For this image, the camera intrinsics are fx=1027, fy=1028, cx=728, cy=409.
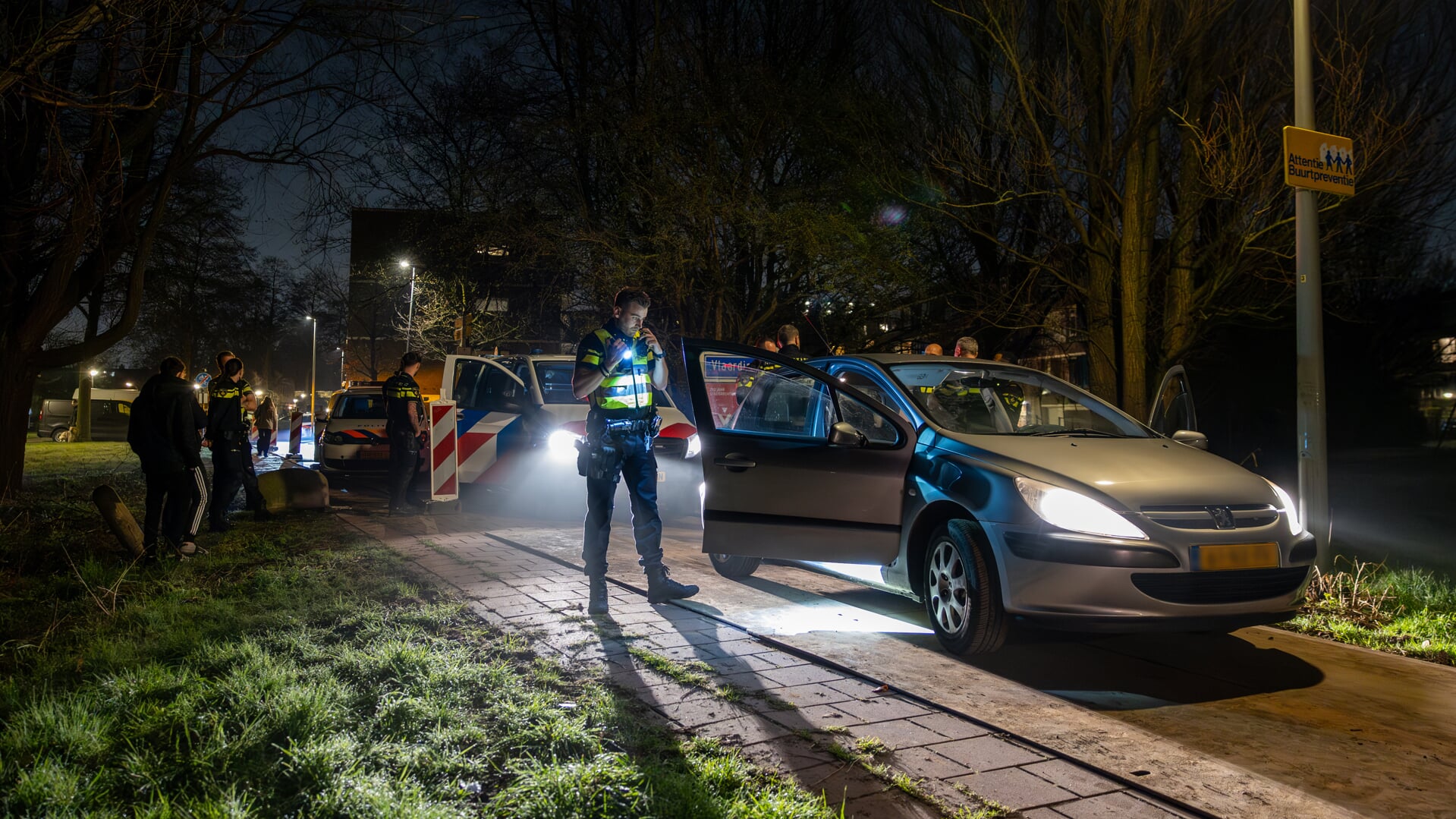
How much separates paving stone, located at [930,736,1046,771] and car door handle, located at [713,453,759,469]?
2422 millimetres

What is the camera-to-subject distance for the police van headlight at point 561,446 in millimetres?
10641

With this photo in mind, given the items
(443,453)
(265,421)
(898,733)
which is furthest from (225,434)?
(265,421)

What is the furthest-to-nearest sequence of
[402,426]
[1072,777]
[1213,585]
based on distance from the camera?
[402,426], [1213,585], [1072,777]

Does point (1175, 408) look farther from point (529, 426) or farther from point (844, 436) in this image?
point (529, 426)

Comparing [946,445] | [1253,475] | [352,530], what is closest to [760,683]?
[946,445]

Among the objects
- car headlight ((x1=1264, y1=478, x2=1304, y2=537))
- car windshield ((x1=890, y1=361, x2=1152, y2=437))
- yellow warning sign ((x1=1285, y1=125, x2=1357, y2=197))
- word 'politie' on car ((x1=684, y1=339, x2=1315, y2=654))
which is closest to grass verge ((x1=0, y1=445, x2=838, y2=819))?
word 'politie' on car ((x1=684, y1=339, x2=1315, y2=654))

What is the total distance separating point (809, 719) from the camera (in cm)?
403

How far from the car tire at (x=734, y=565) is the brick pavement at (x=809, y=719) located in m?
0.92

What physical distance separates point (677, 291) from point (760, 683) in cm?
1325

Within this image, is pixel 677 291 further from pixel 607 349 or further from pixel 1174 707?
pixel 1174 707

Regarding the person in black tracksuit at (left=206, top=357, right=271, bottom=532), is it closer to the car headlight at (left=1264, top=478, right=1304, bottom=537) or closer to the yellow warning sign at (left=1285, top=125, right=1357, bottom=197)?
the car headlight at (left=1264, top=478, right=1304, bottom=537)

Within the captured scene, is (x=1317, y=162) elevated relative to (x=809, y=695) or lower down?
elevated

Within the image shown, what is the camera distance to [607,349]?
6.07 meters

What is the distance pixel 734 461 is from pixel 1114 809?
3158 mm
